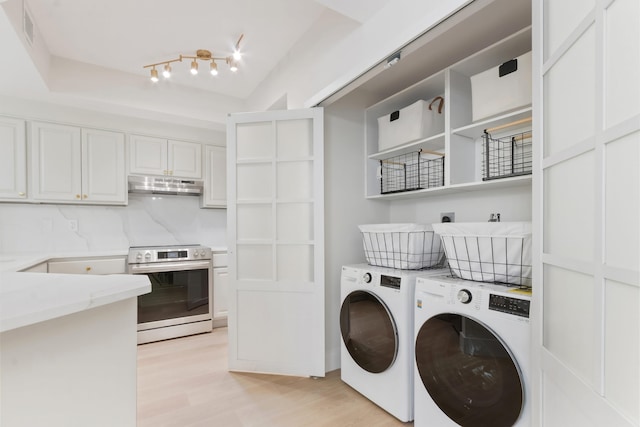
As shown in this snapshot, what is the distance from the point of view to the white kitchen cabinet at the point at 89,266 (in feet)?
9.18

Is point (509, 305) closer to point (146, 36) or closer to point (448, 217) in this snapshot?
point (448, 217)

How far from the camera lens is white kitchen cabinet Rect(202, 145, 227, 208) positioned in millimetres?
3766

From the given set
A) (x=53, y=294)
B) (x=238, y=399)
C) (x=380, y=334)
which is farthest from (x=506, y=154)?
(x=238, y=399)

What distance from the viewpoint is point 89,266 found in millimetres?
2908

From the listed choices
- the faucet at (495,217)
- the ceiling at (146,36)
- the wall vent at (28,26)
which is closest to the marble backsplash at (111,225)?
the ceiling at (146,36)

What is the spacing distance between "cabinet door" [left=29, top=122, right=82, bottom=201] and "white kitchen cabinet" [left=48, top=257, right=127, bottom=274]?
662mm

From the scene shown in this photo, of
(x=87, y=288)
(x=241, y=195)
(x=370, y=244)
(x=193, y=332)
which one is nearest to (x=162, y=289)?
(x=193, y=332)

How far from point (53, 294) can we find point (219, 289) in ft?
9.23

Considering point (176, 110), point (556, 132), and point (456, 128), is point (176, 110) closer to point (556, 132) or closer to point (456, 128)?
point (456, 128)

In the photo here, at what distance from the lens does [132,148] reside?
11.0 feet

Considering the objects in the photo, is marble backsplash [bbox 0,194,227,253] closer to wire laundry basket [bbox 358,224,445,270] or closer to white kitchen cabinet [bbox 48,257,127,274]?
white kitchen cabinet [bbox 48,257,127,274]

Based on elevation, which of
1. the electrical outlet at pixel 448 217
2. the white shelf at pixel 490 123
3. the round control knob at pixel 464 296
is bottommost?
the round control knob at pixel 464 296

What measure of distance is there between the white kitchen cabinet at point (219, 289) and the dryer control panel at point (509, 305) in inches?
112

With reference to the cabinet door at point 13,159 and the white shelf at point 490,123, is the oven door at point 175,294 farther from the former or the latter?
the white shelf at point 490,123
